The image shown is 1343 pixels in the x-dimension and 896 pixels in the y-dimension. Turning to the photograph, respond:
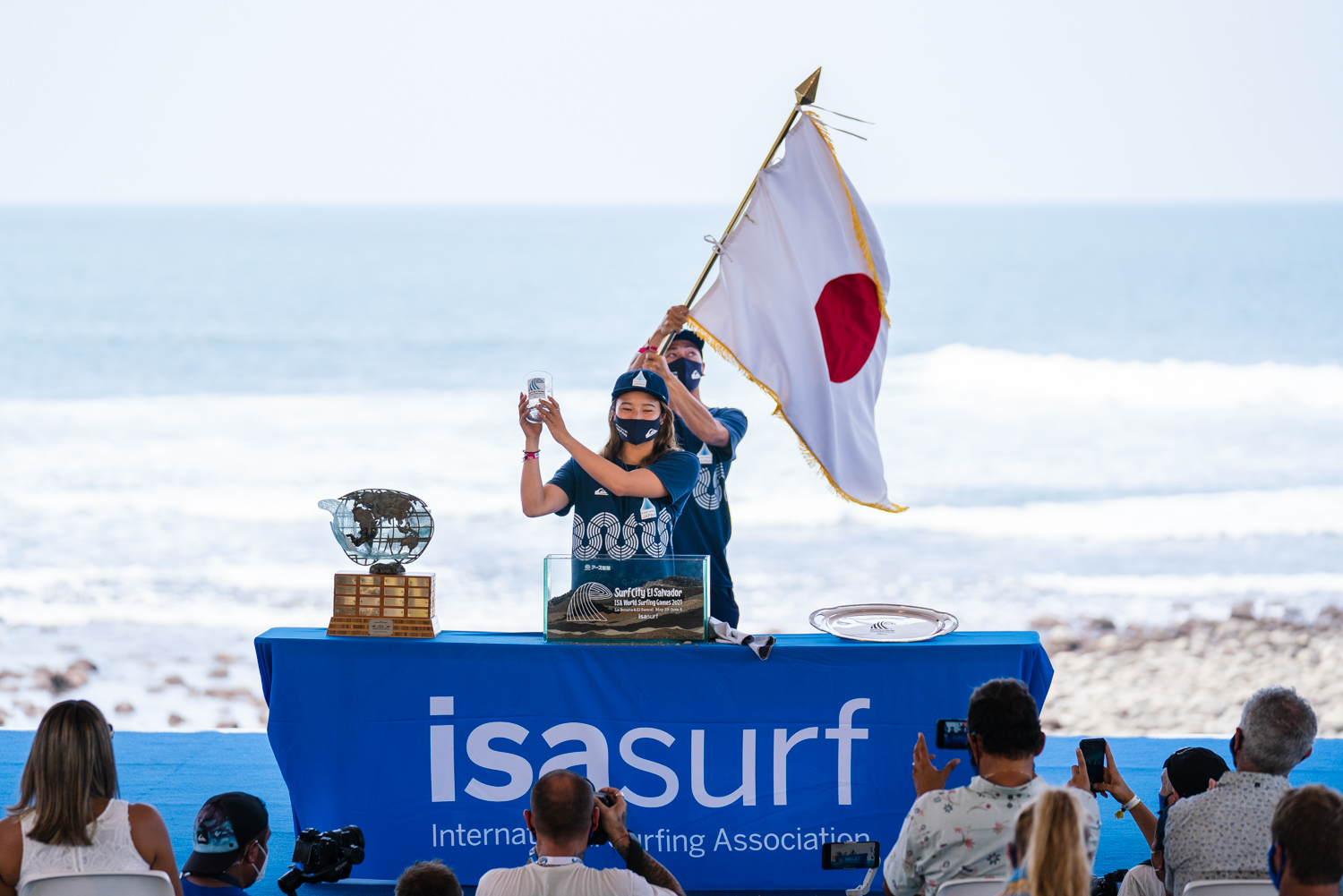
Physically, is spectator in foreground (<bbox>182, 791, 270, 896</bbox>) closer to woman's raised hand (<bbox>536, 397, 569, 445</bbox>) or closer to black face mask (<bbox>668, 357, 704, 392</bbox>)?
woman's raised hand (<bbox>536, 397, 569, 445</bbox>)

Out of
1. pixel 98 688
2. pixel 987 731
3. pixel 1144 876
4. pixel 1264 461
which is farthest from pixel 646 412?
pixel 1264 461

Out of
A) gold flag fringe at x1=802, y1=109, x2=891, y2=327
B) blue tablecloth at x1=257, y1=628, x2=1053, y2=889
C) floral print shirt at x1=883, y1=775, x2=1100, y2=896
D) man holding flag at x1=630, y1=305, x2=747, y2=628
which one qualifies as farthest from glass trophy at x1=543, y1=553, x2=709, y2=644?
gold flag fringe at x1=802, y1=109, x2=891, y2=327

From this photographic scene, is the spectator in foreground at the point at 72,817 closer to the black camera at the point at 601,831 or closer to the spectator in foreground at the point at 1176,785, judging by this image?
the black camera at the point at 601,831

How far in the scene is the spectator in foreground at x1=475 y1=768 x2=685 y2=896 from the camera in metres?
2.54

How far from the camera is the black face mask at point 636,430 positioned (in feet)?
12.7

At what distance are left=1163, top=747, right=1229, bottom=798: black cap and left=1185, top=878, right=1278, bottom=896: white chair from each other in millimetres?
661

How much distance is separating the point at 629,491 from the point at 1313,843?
6.80 ft

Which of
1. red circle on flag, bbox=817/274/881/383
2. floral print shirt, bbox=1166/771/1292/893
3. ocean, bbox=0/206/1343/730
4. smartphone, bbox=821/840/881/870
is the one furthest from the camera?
ocean, bbox=0/206/1343/730

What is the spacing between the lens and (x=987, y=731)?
2.68m

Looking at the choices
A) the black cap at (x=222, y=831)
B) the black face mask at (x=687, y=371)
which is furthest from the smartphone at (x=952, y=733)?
the black face mask at (x=687, y=371)

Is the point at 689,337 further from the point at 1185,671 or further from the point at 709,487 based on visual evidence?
the point at 1185,671

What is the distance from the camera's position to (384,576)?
12.6 ft

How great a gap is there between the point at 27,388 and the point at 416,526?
22.3 m

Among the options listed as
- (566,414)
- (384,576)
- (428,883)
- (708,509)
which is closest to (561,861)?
(428,883)
